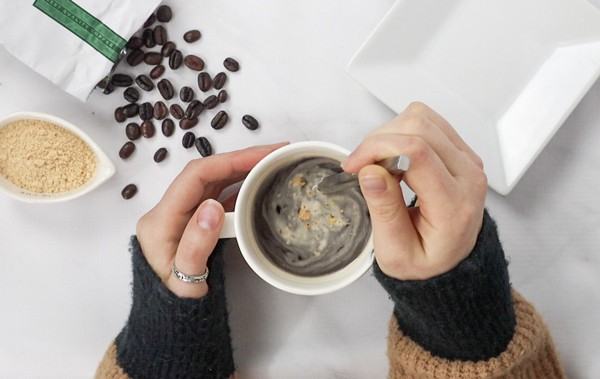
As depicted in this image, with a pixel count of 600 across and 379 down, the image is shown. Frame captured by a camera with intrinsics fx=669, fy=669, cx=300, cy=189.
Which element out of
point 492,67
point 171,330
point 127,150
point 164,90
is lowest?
point 171,330

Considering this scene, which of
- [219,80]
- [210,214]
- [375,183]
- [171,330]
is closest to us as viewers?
[375,183]

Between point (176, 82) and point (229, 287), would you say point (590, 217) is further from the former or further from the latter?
point (176, 82)

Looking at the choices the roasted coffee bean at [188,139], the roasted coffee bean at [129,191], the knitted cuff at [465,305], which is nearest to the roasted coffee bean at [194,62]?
the roasted coffee bean at [188,139]

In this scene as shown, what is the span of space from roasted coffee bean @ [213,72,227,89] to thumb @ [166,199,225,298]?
261mm

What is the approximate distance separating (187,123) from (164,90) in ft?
0.21

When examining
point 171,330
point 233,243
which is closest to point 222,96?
point 233,243

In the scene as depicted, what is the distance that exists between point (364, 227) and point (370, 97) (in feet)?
0.86

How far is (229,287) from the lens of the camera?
1055 millimetres

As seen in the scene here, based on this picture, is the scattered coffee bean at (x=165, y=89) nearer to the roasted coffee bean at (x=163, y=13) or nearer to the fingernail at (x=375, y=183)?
the roasted coffee bean at (x=163, y=13)

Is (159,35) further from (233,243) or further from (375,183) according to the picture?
(375,183)

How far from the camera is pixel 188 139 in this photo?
1028 millimetres

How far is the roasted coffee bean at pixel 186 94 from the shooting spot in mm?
1028

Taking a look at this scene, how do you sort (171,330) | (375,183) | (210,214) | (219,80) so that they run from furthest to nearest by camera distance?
(219,80)
(171,330)
(210,214)
(375,183)

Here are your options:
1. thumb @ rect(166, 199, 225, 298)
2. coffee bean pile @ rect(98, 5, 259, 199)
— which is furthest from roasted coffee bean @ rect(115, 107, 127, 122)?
A: thumb @ rect(166, 199, 225, 298)
